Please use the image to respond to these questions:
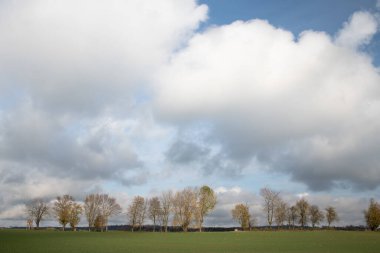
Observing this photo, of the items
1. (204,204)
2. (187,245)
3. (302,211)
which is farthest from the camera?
(302,211)

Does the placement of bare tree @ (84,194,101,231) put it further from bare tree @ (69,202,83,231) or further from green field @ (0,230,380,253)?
green field @ (0,230,380,253)

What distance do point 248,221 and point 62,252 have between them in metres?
108

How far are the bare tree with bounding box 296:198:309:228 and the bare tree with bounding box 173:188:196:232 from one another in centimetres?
4823

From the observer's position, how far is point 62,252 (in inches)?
1823

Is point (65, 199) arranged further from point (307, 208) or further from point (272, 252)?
point (272, 252)

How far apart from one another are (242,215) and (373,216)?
53083 millimetres

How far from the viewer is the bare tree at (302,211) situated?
516 feet

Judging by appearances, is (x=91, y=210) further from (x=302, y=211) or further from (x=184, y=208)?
(x=302, y=211)

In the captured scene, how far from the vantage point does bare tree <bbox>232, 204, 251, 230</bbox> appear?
14562cm

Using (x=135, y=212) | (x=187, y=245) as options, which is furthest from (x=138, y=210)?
(x=187, y=245)

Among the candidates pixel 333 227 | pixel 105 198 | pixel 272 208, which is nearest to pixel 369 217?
pixel 333 227

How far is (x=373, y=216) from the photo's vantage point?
154250 mm

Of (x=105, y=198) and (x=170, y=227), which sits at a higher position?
(x=105, y=198)

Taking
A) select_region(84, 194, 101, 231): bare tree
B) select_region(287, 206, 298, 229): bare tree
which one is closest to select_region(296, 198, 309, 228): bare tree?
select_region(287, 206, 298, 229): bare tree
